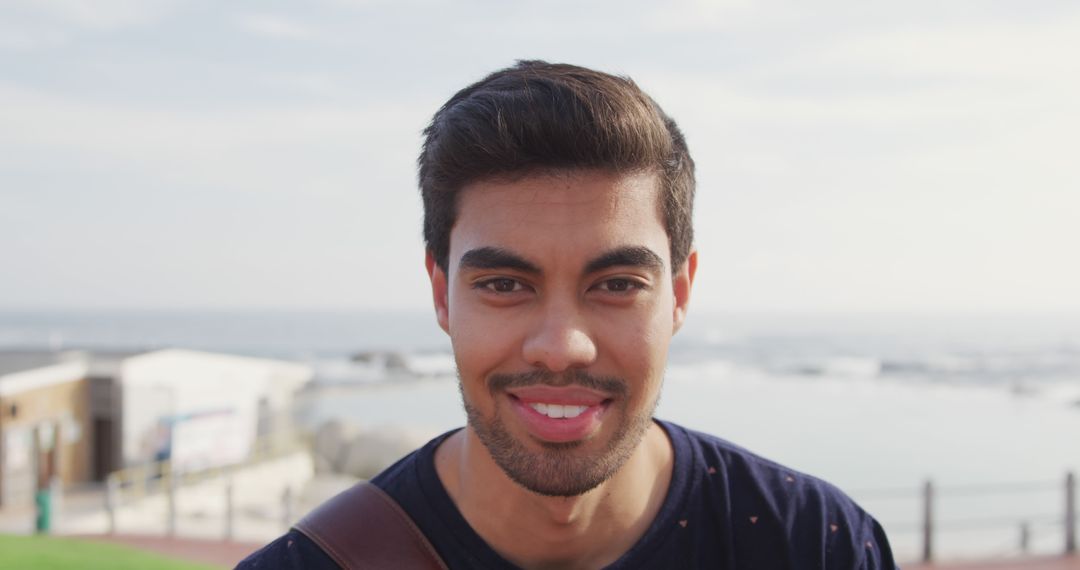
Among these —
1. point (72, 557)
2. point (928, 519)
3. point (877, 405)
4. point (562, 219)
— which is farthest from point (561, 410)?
point (877, 405)

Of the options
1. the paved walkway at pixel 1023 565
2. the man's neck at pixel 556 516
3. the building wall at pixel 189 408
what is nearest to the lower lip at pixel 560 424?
the man's neck at pixel 556 516

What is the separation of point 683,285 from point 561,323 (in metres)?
0.59

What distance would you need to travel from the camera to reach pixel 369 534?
92.5 inches

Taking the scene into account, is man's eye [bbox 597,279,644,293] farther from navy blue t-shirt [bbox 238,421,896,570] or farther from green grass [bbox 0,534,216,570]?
green grass [bbox 0,534,216,570]

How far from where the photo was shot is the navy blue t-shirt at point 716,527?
2385 mm

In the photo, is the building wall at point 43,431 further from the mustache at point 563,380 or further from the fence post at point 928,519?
the mustache at point 563,380

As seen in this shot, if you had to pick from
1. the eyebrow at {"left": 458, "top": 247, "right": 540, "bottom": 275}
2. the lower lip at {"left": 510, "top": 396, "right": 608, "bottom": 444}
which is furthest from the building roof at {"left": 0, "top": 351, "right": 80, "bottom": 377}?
the lower lip at {"left": 510, "top": 396, "right": 608, "bottom": 444}

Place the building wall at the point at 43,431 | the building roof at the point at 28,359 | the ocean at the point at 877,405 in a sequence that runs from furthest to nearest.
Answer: the building roof at the point at 28,359 → the ocean at the point at 877,405 → the building wall at the point at 43,431

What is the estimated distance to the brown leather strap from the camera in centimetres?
230

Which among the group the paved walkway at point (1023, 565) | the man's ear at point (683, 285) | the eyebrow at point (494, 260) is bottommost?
the paved walkway at point (1023, 565)

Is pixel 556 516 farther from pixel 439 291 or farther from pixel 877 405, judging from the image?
pixel 877 405

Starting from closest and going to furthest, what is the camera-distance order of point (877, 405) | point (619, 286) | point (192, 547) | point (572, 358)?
point (572, 358) → point (619, 286) → point (192, 547) → point (877, 405)

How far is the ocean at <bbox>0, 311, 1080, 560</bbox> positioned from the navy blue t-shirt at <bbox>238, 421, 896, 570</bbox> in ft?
34.0

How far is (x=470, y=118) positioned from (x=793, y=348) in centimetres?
8140
